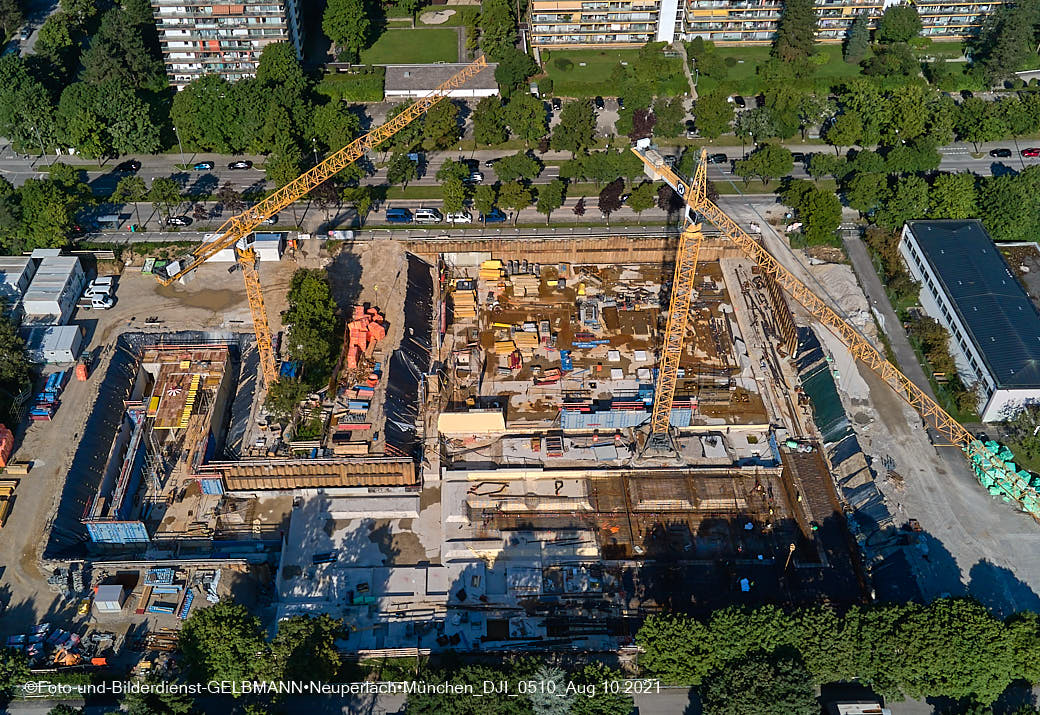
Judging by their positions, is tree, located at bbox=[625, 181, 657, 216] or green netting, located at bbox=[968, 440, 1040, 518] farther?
tree, located at bbox=[625, 181, 657, 216]

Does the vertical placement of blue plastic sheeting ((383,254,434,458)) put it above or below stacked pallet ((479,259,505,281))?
below

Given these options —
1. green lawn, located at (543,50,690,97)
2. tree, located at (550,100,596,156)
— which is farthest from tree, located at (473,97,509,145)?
green lawn, located at (543,50,690,97)

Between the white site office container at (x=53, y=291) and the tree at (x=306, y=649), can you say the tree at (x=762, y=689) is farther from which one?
the white site office container at (x=53, y=291)

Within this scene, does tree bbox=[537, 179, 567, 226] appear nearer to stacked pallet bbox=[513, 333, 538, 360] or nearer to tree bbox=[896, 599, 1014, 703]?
stacked pallet bbox=[513, 333, 538, 360]

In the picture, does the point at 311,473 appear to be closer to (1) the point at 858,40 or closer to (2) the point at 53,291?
(2) the point at 53,291

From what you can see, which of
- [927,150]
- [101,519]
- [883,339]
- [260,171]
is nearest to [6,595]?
[101,519]

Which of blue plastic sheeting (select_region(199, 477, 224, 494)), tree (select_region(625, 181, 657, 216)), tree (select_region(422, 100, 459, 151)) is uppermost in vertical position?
tree (select_region(422, 100, 459, 151))

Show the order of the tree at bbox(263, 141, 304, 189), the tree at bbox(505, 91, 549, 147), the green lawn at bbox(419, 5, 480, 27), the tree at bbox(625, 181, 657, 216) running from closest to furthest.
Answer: the tree at bbox(625, 181, 657, 216) < the tree at bbox(263, 141, 304, 189) < the tree at bbox(505, 91, 549, 147) < the green lawn at bbox(419, 5, 480, 27)

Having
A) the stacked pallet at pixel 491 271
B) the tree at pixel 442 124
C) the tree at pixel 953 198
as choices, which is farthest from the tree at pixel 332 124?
the tree at pixel 953 198
